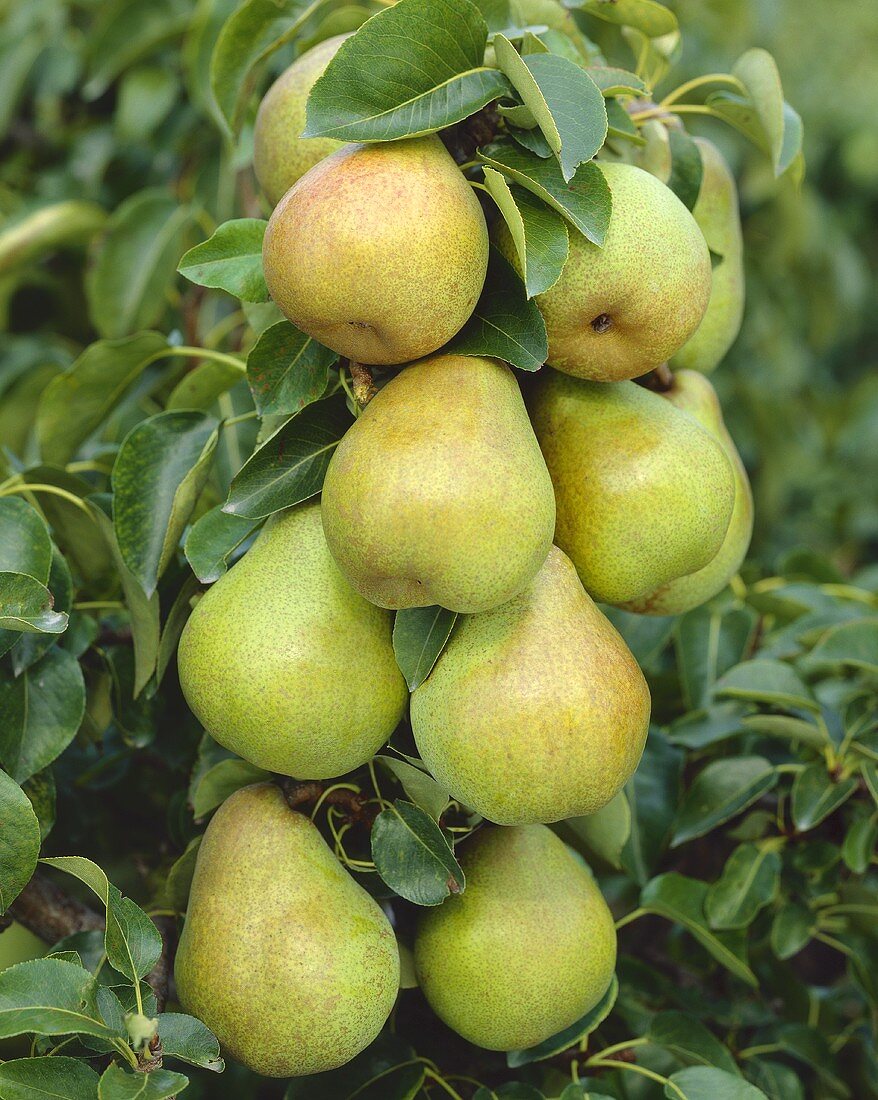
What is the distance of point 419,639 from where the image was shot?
71 centimetres

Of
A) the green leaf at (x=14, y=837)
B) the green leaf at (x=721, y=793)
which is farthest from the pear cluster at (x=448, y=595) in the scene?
the green leaf at (x=721, y=793)

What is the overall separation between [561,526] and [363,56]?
0.35 meters

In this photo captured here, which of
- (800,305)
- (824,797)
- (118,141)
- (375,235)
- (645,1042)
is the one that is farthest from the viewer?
(800,305)

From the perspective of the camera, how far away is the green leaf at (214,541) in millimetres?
771

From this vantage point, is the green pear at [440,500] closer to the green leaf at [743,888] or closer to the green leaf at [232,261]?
the green leaf at [232,261]

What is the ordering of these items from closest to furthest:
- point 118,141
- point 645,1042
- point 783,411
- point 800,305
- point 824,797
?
point 645,1042
point 824,797
point 118,141
point 783,411
point 800,305

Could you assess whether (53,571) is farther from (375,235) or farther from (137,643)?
(375,235)

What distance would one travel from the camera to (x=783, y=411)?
111 inches

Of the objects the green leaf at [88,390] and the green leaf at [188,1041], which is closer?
the green leaf at [188,1041]

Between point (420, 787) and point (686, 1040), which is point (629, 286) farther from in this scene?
point (686, 1040)

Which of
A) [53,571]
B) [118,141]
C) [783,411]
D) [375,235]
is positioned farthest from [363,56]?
[783,411]

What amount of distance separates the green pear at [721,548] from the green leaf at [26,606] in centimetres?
45

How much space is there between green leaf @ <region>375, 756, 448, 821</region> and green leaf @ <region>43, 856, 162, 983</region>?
0.20 meters

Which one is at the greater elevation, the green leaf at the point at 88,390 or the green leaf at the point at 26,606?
the green leaf at the point at 26,606
